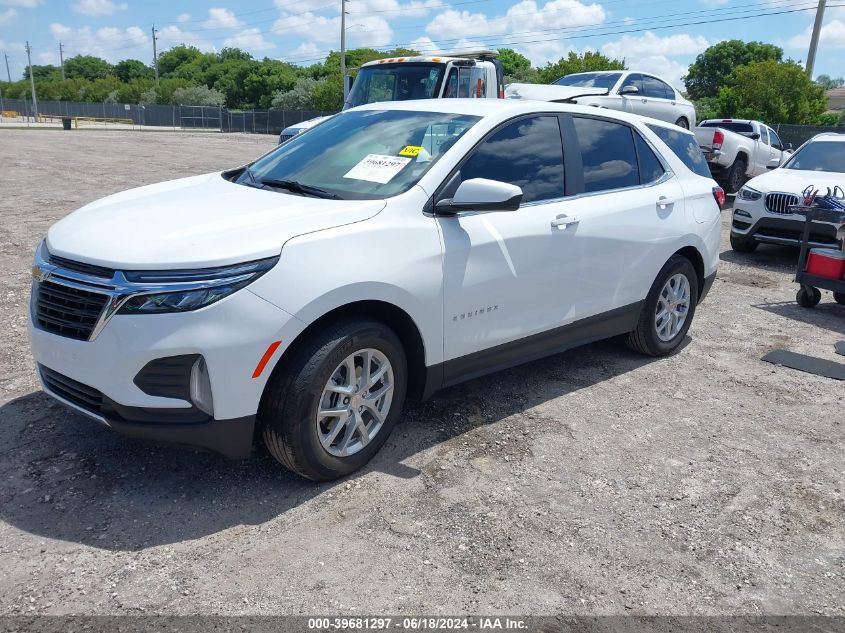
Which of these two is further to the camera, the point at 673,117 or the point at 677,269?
the point at 673,117

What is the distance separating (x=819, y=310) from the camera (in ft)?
24.3

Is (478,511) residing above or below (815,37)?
below

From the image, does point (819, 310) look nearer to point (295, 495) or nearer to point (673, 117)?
point (295, 495)

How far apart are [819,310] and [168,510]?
669cm

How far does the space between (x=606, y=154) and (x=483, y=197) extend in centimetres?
165

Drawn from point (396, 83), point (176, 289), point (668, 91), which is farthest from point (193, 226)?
point (668, 91)

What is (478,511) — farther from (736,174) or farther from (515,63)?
(515,63)

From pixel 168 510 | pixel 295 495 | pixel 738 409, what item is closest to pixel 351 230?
pixel 295 495

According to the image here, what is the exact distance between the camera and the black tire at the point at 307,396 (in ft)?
10.6

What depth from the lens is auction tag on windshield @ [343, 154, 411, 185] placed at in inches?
152

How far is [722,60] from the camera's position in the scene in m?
83.9

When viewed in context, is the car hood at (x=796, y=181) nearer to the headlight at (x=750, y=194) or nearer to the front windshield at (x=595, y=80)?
the headlight at (x=750, y=194)

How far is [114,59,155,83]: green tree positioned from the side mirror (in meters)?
138

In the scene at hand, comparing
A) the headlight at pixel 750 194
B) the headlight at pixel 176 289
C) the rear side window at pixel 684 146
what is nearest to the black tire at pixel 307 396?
the headlight at pixel 176 289
